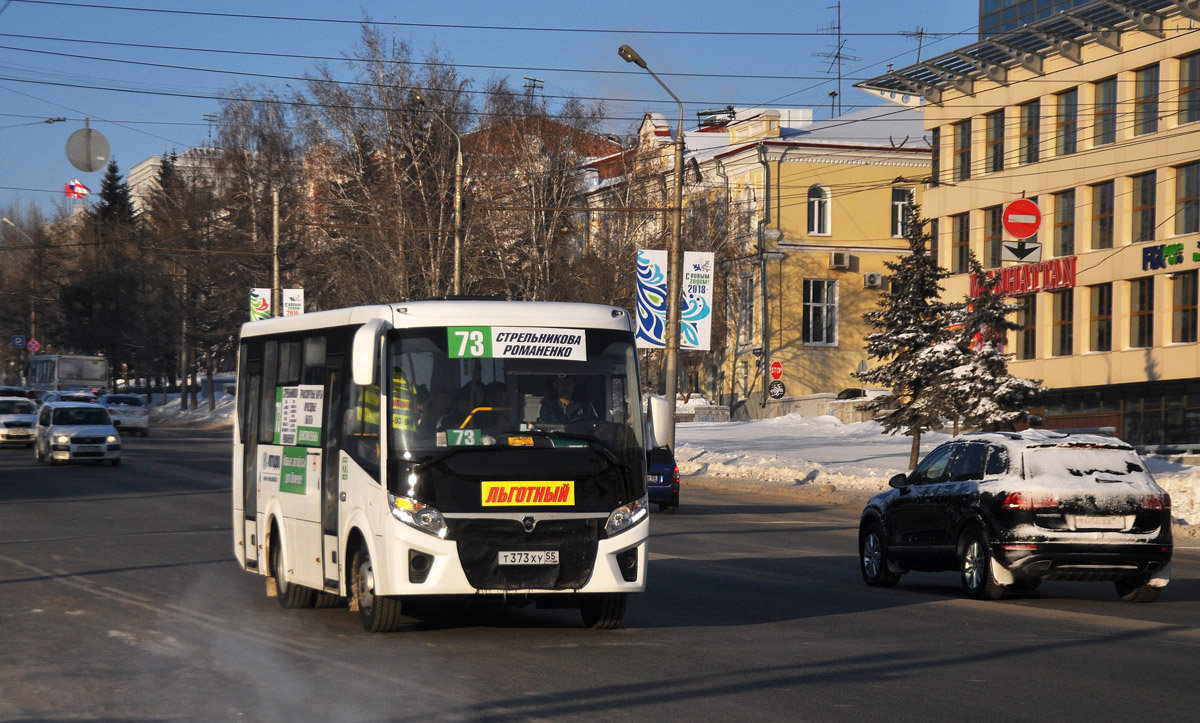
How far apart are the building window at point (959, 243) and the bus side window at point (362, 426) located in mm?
45122

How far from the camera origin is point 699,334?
32.6 meters

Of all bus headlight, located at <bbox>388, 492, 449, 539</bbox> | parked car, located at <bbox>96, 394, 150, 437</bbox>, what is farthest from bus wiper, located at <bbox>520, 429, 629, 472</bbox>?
parked car, located at <bbox>96, 394, 150, 437</bbox>

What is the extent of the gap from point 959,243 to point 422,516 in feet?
153

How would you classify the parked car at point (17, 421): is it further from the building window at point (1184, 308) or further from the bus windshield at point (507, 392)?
the bus windshield at point (507, 392)

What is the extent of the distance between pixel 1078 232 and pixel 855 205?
22.6 meters

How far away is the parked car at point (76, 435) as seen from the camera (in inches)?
1458

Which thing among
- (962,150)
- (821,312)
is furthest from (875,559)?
(821,312)

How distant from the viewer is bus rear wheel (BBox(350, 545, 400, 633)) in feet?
36.0

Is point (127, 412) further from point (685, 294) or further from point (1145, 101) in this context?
point (1145, 101)

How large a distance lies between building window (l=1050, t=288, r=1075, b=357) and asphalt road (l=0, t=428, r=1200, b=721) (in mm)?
31915

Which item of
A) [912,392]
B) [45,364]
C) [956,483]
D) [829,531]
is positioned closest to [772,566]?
[956,483]

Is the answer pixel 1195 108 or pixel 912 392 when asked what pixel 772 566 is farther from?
pixel 1195 108

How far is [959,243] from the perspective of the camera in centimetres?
5453

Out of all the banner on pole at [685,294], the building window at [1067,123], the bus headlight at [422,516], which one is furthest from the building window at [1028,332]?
the bus headlight at [422,516]
